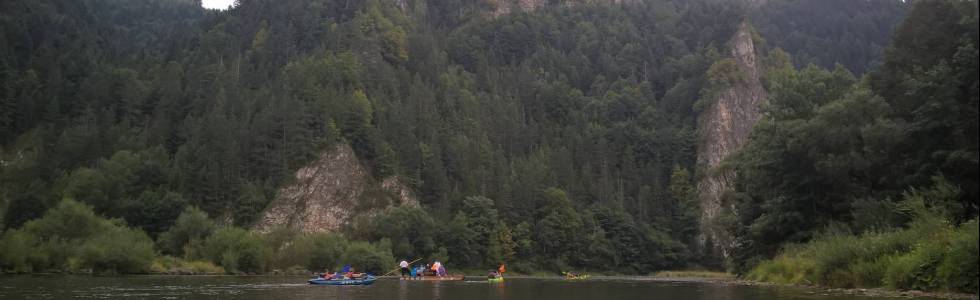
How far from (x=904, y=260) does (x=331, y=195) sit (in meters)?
108

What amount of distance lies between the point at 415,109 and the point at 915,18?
117022 millimetres

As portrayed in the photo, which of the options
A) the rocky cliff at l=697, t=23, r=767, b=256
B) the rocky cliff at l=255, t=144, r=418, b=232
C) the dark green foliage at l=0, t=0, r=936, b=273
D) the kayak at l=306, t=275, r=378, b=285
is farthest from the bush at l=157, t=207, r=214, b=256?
the rocky cliff at l=697, t=23, r=767, b=256

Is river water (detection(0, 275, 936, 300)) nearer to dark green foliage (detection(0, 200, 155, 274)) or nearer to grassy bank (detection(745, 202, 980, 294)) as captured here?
grassy bank (detection(745, 202, 980, 294))

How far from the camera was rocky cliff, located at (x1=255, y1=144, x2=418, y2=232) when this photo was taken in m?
127

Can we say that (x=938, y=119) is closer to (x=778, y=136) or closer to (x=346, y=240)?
(x=778, y=136)

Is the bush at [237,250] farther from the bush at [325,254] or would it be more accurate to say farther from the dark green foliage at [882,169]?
the dark green foliage at [882,169]

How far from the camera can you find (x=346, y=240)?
117 metres

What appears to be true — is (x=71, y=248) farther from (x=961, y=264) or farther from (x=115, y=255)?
(x=961, y=264)

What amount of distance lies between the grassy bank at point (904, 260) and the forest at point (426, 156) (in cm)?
21

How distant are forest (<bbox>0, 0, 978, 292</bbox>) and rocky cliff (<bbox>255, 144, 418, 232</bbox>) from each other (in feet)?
7.14

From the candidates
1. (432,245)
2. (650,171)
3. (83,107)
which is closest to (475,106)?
(650,171)

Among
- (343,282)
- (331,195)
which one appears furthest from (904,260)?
(331,195)

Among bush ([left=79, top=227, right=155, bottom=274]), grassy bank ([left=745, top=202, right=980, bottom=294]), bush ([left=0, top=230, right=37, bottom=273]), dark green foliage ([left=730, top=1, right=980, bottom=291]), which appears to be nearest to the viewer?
grassy bank ([left=745, top=202, right=980, bottom=294])

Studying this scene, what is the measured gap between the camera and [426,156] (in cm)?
14888
